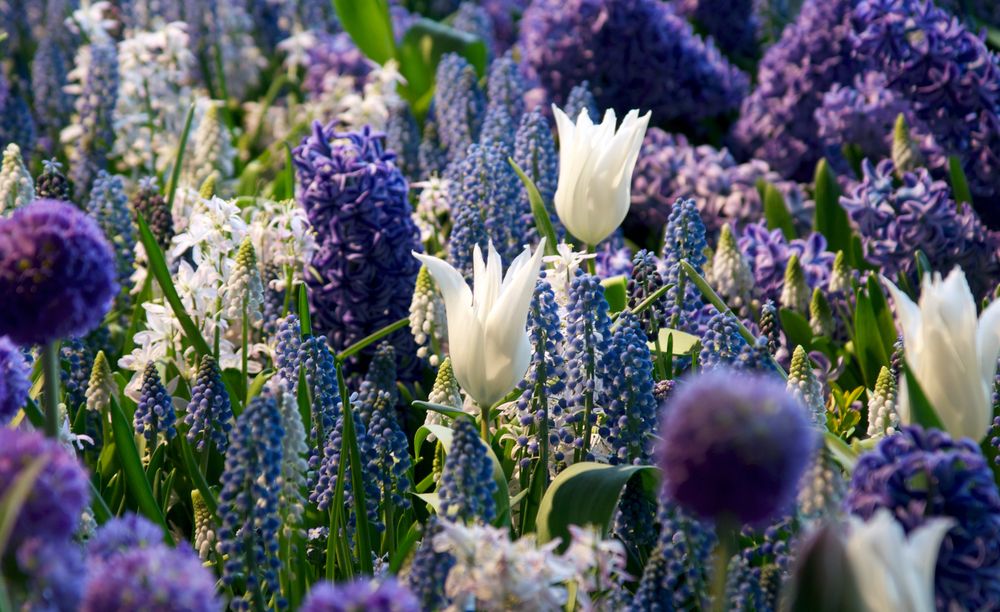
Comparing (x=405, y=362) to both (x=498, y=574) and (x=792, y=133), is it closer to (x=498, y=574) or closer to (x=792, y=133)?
(x=498, y=574)

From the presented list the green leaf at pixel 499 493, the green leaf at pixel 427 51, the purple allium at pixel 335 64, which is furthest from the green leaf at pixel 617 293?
the purple allium at pixel 335 64

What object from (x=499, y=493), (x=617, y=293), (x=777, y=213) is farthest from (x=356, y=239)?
(x=777, y=213)

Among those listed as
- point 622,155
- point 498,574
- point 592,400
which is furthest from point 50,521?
point 622,155

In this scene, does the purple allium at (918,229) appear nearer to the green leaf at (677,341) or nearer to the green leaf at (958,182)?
the green leaf at (958,182)

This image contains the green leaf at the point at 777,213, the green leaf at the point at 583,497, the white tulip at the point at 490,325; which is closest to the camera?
the green leaf at the point at 583,497

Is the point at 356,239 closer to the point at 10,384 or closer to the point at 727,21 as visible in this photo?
the point at 10,384

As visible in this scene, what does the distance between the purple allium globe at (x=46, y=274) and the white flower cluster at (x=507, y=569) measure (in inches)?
22.9

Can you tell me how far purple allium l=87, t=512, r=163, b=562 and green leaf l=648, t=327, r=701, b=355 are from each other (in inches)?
58.0

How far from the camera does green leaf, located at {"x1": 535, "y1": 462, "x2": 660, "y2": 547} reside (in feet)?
7.06

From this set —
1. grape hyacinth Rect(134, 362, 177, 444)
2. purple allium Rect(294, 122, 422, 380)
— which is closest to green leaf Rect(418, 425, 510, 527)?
grape hyacinth Rect(134, 362, 177, 444)

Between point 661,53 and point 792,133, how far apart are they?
613mm

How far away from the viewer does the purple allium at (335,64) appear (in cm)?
611

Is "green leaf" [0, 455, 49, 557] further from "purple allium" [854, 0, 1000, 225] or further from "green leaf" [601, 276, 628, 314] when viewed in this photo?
"purple allium" [854, 0, 1000, 225]

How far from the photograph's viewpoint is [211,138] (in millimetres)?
4531
